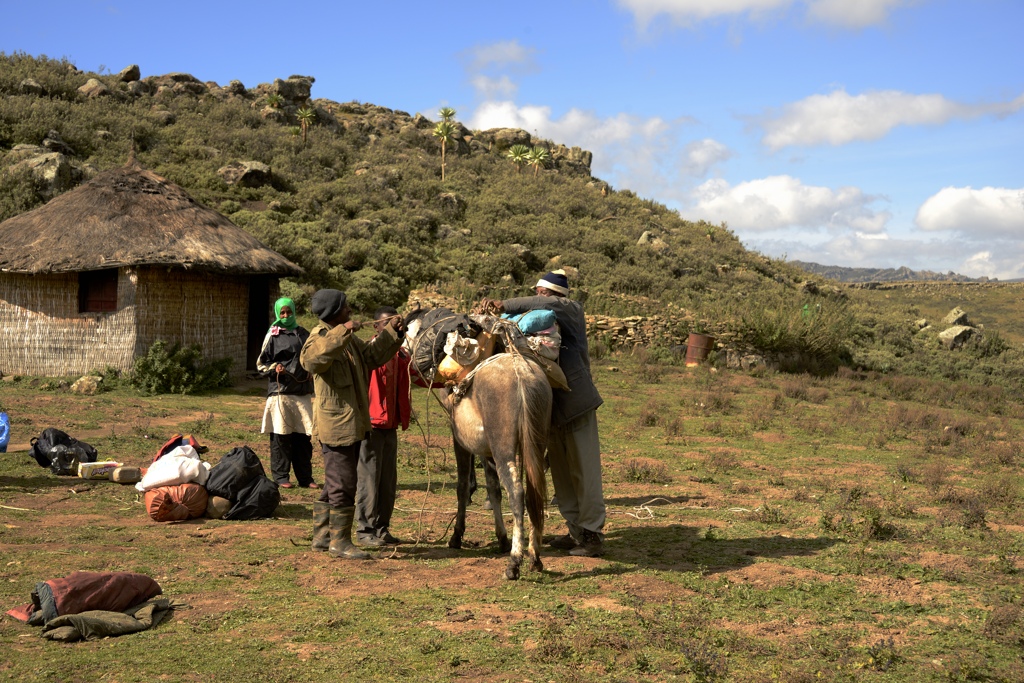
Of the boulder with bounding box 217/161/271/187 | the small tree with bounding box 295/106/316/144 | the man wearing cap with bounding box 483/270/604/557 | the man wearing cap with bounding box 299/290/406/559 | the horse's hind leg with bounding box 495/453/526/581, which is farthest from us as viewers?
the small tree with bounding box 295/106/316/144

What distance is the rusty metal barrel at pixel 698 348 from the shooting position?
22.8 m

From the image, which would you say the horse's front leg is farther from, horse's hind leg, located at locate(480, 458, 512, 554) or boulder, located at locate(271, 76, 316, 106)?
boulder, located at locate(271, 76, 316, 106)

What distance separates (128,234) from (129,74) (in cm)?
2626

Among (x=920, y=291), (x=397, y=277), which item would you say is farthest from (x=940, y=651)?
(x=920, y=291)

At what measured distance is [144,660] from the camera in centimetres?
421

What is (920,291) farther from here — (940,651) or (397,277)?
(940,651)

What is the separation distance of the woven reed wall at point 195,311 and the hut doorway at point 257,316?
0.77 m

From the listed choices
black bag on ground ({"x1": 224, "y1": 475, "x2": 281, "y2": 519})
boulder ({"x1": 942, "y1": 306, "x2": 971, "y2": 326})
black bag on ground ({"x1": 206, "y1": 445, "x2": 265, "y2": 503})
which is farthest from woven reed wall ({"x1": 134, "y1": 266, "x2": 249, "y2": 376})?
boulder ({"x1": 942, "y1": 306, "x2": 971, "y2": 326})

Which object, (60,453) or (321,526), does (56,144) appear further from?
(321,526)

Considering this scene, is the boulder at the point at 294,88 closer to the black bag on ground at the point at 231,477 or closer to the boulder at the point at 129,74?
the boulder at the point at 129,74

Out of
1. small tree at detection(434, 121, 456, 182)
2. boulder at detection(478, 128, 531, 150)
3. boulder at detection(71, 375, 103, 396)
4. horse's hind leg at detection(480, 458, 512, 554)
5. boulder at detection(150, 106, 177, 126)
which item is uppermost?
boulder at detection(478, 128, 531, 150)

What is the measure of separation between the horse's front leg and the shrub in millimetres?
10713

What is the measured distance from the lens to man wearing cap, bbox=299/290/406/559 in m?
6.16

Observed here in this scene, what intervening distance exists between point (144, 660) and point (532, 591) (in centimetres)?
243
